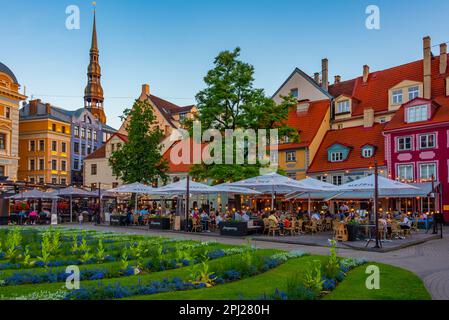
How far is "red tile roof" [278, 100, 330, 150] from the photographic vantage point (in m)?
47.4

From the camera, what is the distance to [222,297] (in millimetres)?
9328

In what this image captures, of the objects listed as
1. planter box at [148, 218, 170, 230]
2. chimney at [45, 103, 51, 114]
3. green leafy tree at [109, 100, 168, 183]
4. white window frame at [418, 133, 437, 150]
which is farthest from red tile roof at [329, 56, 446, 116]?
chimney at [45, 103, 51, 114]

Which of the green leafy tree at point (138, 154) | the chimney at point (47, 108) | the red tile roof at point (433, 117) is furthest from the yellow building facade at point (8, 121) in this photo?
the red tile roof at point (433, 117)

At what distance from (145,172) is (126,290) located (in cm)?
3399

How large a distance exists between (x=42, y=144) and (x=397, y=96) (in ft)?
187

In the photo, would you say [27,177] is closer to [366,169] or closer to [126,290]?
[366,169]

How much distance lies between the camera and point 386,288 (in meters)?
10.4

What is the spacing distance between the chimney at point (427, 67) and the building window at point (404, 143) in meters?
6.37

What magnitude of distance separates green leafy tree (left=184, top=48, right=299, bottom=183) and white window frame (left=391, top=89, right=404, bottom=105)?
1729cm

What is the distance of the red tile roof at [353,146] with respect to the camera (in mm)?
42531

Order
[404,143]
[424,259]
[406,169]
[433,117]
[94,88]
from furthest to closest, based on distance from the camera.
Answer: [94,88]
[404,143]
[406,169]
[433,117]
[424,259]

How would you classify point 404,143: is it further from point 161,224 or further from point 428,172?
point 161,224

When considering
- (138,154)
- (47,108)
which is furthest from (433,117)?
(47,108)

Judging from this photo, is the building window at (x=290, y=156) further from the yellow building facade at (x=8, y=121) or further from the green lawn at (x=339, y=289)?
the yellow building facade at (x=8, y=121)
